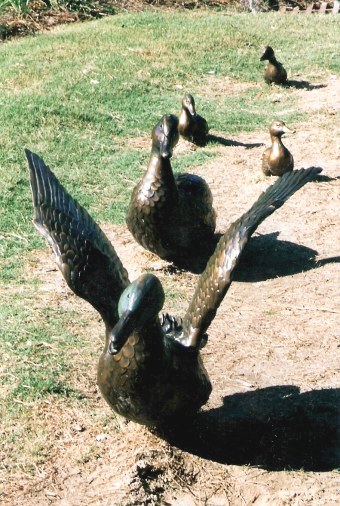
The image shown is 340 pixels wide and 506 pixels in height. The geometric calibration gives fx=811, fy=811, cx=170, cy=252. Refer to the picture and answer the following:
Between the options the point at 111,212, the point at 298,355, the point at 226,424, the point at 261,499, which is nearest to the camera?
the point at 261,499

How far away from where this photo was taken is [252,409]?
4.63 metres

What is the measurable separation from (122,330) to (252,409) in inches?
55.7

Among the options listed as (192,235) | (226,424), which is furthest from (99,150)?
(226,424)

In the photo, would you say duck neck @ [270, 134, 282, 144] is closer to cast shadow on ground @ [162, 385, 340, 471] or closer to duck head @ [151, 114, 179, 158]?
duck head @ [151, 114, 179, 158]

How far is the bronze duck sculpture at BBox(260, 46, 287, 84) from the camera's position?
34.6ft

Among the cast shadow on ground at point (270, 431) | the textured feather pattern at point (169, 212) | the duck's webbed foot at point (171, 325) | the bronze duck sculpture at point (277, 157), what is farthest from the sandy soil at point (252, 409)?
the bronze duck sculpture at point (277, 157)

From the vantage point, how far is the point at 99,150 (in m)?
8.71

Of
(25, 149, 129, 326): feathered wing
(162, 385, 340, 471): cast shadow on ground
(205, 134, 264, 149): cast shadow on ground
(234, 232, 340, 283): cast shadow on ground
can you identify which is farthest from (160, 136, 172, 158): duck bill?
(205, 134, 264, 149): cast shadow on ground

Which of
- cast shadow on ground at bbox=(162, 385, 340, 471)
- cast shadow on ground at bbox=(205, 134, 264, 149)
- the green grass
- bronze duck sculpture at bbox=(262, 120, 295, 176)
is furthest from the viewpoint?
cast shadow on ground at bbox=(205, 134, 264, 149)

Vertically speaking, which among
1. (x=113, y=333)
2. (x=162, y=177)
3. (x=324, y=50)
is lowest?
(x=324, y=50)

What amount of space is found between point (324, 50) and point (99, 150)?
493 centimetres

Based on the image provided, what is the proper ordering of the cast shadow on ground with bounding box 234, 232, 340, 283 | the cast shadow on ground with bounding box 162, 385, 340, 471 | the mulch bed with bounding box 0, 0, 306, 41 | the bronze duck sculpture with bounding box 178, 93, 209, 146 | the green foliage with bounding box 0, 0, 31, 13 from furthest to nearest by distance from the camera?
the green foliage with bounding box 0, 0, 31, 13, the mulch bed with bounding box 0, 0, 306, 41, the bronze duck sculpture with bounding box 178, 93, 209, 146, the cast shadow on ground with bounding box 234, 232, 340, 283, the cast shadow on ground with bounding box 162, 385, 340, 471

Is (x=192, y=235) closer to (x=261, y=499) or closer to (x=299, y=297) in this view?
(x=299, y=297)

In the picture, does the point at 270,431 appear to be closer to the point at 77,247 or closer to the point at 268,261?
the point at 77,247
